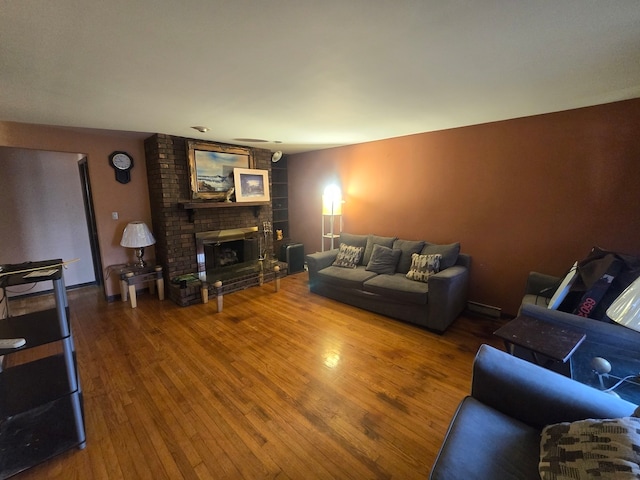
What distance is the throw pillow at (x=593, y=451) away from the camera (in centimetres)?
83

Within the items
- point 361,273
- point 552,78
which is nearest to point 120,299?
point 361,273

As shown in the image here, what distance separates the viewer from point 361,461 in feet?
4.85

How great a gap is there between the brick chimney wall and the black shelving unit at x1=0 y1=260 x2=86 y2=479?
2080mm

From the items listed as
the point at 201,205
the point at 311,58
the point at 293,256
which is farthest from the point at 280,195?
the point at 311,58

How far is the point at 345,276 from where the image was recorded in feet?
11.6

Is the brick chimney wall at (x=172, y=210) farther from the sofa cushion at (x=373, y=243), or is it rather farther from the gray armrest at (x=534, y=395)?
the gray armrest at (x=534, y=395)

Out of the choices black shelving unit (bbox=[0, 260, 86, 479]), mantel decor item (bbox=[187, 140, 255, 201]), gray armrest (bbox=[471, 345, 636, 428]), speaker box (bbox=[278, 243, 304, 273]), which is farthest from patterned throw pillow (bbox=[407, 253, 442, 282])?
black shelving unit (bbox=[0, 260, 86, 479])

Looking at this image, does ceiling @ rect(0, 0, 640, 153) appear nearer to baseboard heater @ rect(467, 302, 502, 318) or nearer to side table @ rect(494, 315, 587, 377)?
side table @ rect(494, 315, 587, 377)

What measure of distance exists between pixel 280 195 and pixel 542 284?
460 centimetres

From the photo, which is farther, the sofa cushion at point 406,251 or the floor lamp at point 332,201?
the floor lamp at point 332,201

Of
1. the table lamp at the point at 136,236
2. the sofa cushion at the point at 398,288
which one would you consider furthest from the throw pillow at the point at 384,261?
the table lamp at the point at 136,236

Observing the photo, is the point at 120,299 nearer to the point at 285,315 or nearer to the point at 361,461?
the point at 285,315

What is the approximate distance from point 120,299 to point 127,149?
7.13ft

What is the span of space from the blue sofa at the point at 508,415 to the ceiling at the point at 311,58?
1668mm
